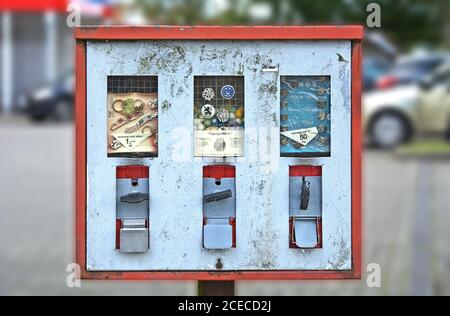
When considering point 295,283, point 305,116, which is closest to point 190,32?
point 305,116

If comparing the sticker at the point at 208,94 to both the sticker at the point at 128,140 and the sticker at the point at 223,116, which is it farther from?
the sticker at the point at 128,140

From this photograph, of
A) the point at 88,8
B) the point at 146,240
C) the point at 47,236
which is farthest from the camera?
the point at 88,8

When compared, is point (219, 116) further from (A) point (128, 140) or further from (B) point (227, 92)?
(A) point (128, 140)

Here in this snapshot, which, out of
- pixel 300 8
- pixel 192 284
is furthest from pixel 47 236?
pixel 300 8

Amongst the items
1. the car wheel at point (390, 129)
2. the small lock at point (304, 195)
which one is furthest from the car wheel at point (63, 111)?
the small lock at point (304, 195)

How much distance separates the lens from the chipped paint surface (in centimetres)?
317

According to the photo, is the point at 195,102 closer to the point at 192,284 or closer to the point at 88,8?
the point at 192,284

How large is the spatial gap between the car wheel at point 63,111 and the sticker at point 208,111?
23587 mm

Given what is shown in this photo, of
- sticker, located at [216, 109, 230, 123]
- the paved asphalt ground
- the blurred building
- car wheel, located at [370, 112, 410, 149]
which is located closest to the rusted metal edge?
sticker, located at [216, 109, 230, 123]

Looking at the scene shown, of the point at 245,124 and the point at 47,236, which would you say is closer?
the point at 245,124

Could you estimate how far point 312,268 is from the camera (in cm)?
321

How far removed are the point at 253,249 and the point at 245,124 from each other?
0.39 metres

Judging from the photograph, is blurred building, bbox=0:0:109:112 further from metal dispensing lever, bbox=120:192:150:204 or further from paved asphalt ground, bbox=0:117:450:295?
metal dispensing lever, bbox=120:192:150:204

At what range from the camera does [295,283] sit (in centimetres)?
747
